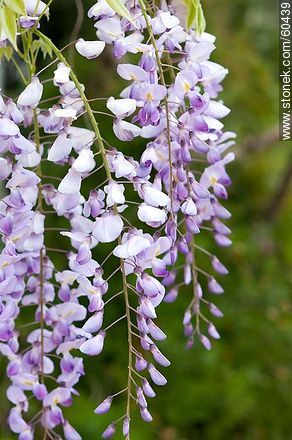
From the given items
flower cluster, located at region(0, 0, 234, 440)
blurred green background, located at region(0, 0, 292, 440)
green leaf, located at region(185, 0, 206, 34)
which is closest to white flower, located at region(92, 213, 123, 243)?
flower cluster, located at region(0, 0, 234, 440)

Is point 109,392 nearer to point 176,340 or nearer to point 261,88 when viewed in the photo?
point 176,340

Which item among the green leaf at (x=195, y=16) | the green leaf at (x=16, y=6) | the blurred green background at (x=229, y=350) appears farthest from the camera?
the blurred green background at (x=229, y=350)

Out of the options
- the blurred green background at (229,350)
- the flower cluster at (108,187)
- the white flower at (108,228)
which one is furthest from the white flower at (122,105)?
the blurred green background at (229,350)

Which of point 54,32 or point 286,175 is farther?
point 286,175

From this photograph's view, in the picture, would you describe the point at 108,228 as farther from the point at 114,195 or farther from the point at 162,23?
the point at 162,23

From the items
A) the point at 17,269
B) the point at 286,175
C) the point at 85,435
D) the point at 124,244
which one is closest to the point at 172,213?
the point at 124,244

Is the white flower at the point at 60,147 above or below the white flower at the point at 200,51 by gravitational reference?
below

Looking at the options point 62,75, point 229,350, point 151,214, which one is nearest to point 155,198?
point 151,214

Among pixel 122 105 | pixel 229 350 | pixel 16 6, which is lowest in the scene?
pixel 229 350

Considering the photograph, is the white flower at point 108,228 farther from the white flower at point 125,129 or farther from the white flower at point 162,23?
the white flower at point 162,23
